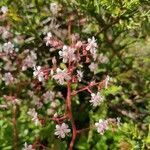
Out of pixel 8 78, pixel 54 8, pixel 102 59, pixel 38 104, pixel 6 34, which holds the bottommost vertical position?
pixel 38 104

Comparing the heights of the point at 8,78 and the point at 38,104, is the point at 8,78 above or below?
above

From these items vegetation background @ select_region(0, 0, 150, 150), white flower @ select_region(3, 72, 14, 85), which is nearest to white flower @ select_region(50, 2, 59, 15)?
vegetation background @ select_region(0, 0, 150, 150)

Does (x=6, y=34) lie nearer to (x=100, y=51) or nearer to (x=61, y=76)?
(x=100, y=51)

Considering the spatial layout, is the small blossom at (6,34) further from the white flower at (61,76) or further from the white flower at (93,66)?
the white flower at (61,76)

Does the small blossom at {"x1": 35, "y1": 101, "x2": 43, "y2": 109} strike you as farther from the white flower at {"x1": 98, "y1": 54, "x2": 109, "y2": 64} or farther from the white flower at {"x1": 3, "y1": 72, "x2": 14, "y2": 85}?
the white flower at {"x1": 98, "y1": 54, "x2": 109, "y2": 64}

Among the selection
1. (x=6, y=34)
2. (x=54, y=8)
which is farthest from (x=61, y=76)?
(x=54, y=8)

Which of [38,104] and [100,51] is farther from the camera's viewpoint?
[100,51]

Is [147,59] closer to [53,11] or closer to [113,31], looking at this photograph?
[113,31]

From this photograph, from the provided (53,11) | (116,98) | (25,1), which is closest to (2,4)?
(25,1)
